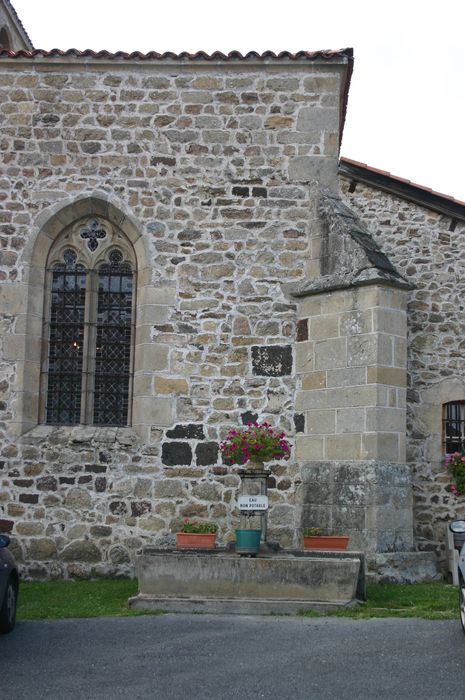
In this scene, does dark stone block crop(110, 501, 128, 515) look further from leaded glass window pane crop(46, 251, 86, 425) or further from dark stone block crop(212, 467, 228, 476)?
leaded glass window pane crop(46, 251, 86, 425)

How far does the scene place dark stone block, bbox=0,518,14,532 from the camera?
13.6 m

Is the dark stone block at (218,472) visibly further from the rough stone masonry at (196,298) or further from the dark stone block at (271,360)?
the dark stone block at (271,360)

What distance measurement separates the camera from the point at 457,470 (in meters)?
14.8

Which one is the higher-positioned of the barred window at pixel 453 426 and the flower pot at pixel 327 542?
the barred window at pixel 453 426

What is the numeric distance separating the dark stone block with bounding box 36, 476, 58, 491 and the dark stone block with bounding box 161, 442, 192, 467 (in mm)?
1483

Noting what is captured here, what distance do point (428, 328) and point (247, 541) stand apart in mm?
5563

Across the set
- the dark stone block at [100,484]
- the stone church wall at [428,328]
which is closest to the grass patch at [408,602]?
the stone church wall at [428,328]

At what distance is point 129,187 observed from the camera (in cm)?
1434

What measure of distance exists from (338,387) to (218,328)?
6.05 feet

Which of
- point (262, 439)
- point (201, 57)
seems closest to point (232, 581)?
point (262, 439)

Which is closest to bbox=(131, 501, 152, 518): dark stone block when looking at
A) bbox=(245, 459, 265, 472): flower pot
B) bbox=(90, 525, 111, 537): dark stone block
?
bbox=(90, 525, 111, 537): dark stone block

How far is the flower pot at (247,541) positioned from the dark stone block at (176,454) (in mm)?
2721

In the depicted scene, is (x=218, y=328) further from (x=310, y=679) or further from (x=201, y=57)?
(x=310, y=679)

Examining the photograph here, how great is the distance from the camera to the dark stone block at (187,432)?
1374cm
